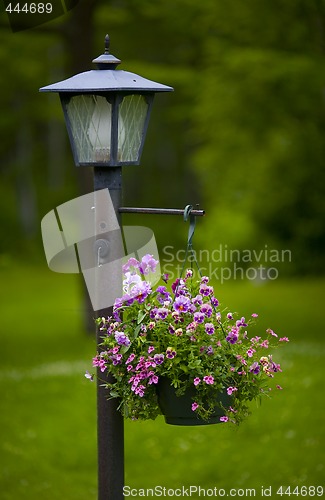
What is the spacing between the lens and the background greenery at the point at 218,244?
22.7 ft

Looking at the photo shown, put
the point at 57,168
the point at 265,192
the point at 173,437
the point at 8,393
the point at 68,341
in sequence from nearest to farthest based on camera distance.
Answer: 1. the point at 173,437
2. the point at 8,393
3. the point at 68,341
4. the point at 265,192
5. the point at 57,168

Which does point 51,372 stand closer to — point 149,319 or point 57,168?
point 149,319

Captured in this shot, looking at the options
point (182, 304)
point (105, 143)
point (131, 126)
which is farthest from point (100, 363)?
point (131, 126)

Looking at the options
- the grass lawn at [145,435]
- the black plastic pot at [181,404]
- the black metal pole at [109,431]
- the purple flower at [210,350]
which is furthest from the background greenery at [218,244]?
the purple flower at [210,350]

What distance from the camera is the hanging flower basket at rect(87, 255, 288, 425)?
3.61 metres

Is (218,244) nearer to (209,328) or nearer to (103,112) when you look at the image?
(103,112)

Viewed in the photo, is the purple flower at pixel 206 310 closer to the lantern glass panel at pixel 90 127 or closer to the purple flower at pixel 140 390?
the purple flower at pixel 140 390

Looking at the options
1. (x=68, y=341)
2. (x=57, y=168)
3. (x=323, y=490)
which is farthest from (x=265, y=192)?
(x=57, y=168)

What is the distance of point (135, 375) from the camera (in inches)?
143

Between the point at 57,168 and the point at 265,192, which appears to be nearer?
the point at 265,192

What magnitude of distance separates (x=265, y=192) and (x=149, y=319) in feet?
38.9

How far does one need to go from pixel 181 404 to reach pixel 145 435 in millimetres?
4136

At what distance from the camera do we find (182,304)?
12.0ft

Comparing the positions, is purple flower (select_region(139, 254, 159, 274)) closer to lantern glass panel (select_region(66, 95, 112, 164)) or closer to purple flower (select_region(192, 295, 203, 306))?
purple flower (select_region(192, 295, 203, 306))
